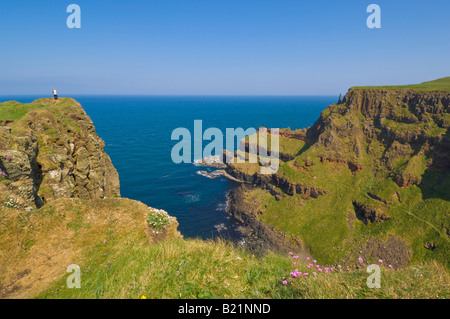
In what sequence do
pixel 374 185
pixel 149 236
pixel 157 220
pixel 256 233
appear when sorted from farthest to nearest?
1. pixel 374 185
2. pixel 256 233
3. pixel 157 220
4. pixel 149 236

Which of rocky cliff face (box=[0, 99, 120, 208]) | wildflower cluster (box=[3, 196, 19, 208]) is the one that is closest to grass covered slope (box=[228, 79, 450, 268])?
rocky cliff face (box=[0, 99, 120, 208])

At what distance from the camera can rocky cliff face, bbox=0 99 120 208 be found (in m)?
19.7

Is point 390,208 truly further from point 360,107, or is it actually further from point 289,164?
point 360,107

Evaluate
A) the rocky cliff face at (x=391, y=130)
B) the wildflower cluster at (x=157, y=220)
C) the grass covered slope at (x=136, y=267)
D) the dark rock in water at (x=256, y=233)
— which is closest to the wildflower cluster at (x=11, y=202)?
the grass covered slope at (x=136, y=267)

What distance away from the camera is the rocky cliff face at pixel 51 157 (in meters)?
19.7

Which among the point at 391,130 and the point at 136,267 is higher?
the point at 391,130

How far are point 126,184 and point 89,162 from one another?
8127 cm

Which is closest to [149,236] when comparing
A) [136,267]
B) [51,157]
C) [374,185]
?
[136,267]

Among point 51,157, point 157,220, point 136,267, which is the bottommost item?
point 136,267

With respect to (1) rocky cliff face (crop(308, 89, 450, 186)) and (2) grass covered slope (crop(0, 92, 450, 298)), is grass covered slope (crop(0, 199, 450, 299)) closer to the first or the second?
(2) grass covered slope (crop(0, 92, 450, 298))

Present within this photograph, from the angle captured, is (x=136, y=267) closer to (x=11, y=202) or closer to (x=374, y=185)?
(x=11, y=202)

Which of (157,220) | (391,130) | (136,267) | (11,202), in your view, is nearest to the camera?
(136,267)

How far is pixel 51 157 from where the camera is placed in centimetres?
2703
